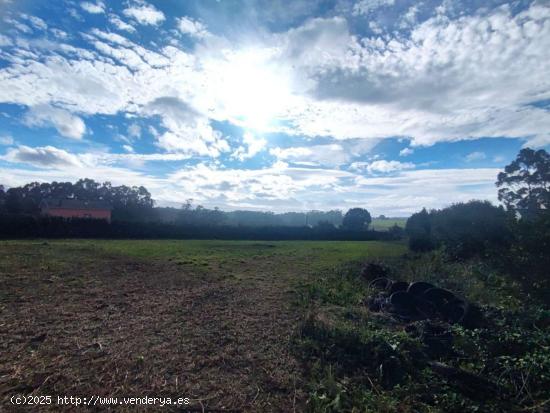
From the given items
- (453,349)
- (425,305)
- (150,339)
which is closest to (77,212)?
(150,339)

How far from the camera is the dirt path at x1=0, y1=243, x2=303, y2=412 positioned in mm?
4035

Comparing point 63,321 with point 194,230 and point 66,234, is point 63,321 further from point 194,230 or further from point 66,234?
point 194,230

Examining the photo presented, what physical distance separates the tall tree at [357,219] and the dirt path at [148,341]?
63.1 metres

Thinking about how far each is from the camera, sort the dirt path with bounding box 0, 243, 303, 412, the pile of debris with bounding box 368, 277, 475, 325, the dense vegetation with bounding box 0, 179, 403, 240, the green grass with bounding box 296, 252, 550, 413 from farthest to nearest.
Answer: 1. the dense vegetation with bounding box 0, 179, 403, 240
2. the pile of debris with bounding box 368, 277, 475, 325
3. the dirt path with bounding box 0, 243, 303, 412
4. the green grass with bounding box 296, 252, 550, 413

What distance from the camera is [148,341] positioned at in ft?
18.2

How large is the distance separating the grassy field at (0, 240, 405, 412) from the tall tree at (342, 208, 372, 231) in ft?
204

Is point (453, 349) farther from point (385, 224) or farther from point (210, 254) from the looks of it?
point (385, 224)

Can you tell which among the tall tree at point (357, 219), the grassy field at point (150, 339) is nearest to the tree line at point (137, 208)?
the tall tree at point (357, 219)

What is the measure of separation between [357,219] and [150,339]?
230 ft

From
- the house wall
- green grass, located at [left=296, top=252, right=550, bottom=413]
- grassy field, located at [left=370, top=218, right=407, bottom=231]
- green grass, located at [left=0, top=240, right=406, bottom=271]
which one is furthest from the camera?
grassy field, located at [left=370, top=218, right=407, bottom=231]

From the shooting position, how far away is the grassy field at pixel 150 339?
404cm

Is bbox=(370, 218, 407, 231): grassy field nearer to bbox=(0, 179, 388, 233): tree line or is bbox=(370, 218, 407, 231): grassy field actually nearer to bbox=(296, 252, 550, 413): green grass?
bbox=(0, 179, 388, 233): tree line

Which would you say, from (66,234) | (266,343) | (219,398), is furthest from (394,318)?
(66,234)

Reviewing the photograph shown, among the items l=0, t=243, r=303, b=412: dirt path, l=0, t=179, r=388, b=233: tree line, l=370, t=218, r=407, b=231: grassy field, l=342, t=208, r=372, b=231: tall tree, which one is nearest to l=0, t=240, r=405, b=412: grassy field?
l=0, t=243, r=303, b=412: dirt path
